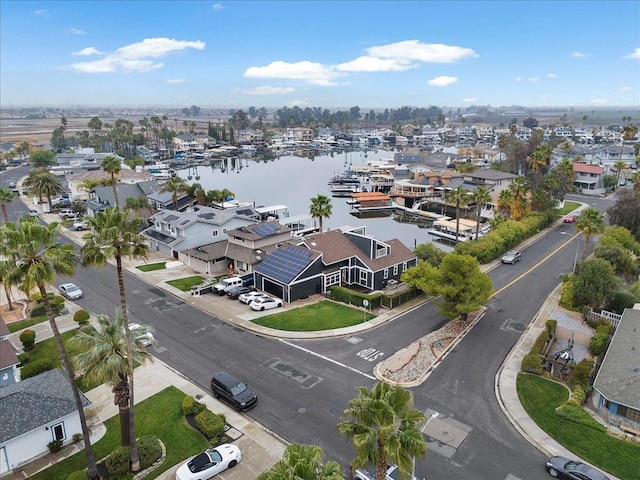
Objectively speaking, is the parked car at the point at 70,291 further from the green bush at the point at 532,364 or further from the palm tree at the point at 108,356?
the green bush at the point at 532,364

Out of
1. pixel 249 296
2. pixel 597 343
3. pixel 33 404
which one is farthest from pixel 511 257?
pixel 33 404

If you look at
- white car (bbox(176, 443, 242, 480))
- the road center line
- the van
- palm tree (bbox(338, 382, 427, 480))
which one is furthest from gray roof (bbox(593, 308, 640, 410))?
the van

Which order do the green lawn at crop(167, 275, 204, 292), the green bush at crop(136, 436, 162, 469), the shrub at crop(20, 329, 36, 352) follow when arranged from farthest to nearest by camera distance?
the green lawn at crop(167, 275, 204, 292) → the shrub at crop(20, 329, 36, 352) → the green bush at crop(136, 436, 162, 469)

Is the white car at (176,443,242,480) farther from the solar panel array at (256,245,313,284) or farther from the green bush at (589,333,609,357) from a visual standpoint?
the green bush at (589,333,609,357)

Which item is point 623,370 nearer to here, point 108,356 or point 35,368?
point 108,356

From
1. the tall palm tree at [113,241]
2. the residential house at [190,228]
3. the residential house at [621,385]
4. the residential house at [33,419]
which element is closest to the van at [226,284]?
the residential house at [190,228]

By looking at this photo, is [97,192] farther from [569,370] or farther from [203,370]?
[569,370]
